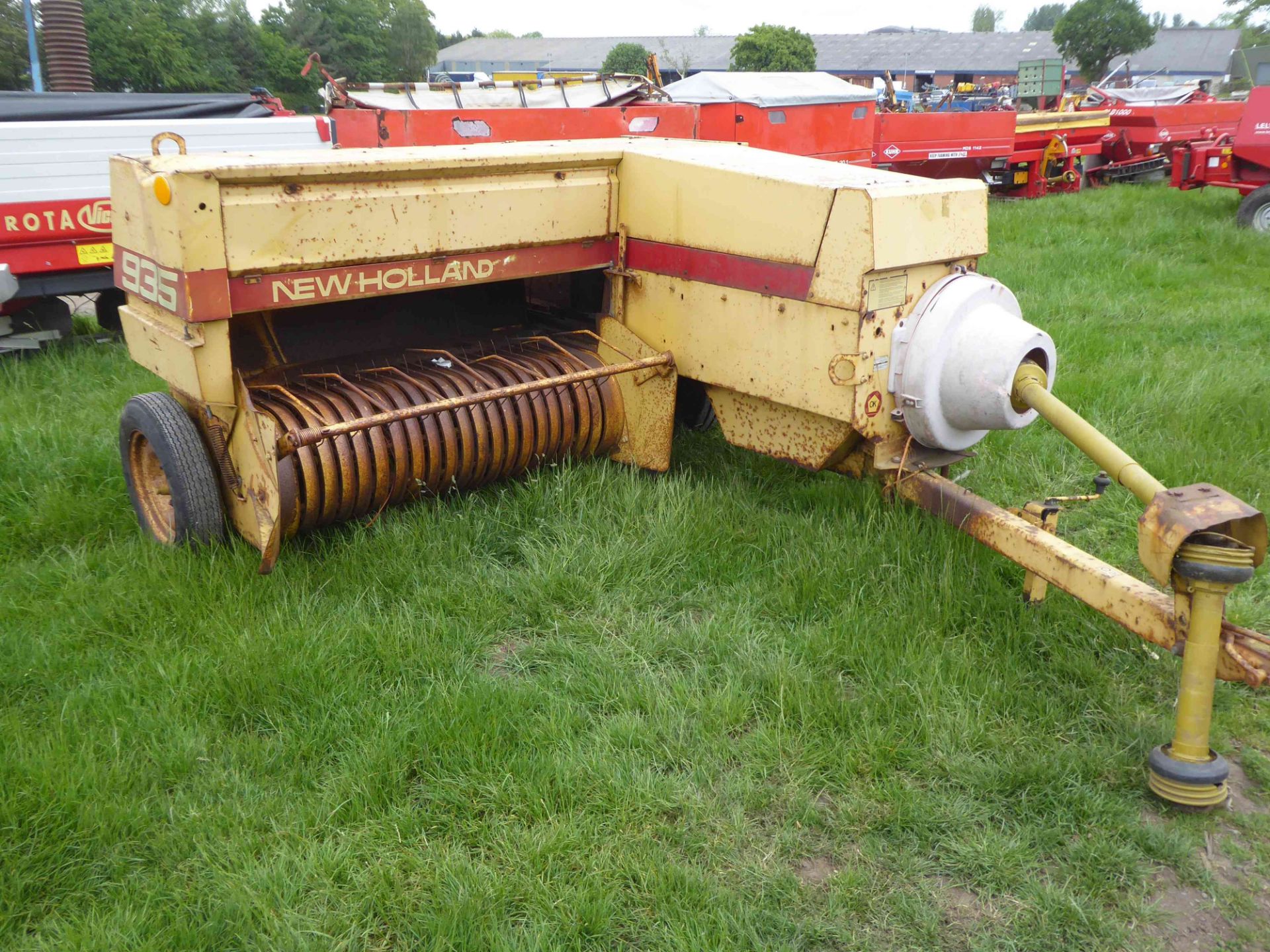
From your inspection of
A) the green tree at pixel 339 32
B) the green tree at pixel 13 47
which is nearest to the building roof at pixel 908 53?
the green tree at pixel 339 32

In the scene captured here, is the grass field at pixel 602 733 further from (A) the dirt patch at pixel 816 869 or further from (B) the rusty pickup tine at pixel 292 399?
(B) the rusty pickup tine at pixel 292 399

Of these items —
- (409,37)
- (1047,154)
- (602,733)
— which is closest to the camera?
(602,733)

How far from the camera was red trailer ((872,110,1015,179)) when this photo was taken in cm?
1315

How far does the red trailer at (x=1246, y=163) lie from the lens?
35.1 feet

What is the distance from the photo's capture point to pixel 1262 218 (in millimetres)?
10703

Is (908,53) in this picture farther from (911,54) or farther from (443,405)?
(443,405)

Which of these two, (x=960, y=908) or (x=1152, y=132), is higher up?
(x=1152, y=132)

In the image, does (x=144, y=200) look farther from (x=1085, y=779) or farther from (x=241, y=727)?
(x=1085, y=779)

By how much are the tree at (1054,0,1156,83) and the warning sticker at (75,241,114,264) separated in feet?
190

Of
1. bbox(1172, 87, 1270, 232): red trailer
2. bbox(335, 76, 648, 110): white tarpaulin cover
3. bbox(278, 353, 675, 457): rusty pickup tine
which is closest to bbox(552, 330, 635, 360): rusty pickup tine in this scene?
bbox(278, 353, 675, 457): rusty pickup tine

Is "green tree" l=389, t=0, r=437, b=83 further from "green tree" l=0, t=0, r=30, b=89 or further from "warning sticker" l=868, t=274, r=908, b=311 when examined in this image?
"warning sticker" l=868, t=274, r=908, b=311

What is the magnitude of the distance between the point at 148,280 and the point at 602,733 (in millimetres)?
2139

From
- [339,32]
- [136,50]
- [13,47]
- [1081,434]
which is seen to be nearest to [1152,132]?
[1081,434]

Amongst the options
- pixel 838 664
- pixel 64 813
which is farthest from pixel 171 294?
pixel 838 664
